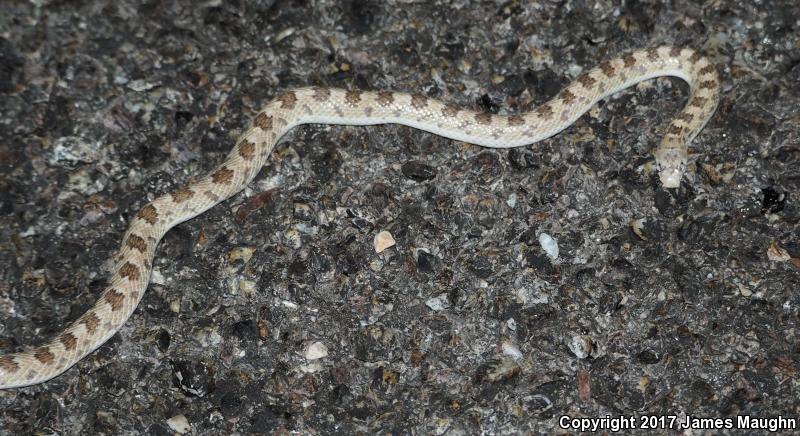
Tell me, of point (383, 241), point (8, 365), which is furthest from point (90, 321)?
point (383, 241)

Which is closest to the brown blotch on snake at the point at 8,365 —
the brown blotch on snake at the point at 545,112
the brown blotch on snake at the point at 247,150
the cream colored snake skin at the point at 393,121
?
the cream colored snake skin at the point at 393,121

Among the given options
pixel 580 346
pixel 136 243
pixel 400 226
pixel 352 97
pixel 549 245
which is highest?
pixel 352 97

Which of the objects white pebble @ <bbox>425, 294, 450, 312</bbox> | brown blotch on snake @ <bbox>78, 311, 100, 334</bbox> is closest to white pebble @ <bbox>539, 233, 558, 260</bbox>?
white pebble @ <bbox>425, 294, 450, 312</bbox>

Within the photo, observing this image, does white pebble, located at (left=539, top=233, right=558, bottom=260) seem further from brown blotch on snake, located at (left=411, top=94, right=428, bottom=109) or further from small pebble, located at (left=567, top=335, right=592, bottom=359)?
brown blotch on snake, located at (left=411, top=94, right=428, bottom=109)

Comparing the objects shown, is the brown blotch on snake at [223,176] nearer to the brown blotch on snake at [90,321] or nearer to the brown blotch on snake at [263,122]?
the brown blotch on snake at [263,122]

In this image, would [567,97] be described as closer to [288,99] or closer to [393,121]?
[393,121]

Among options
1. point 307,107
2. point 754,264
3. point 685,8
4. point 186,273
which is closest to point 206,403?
point 186,273
